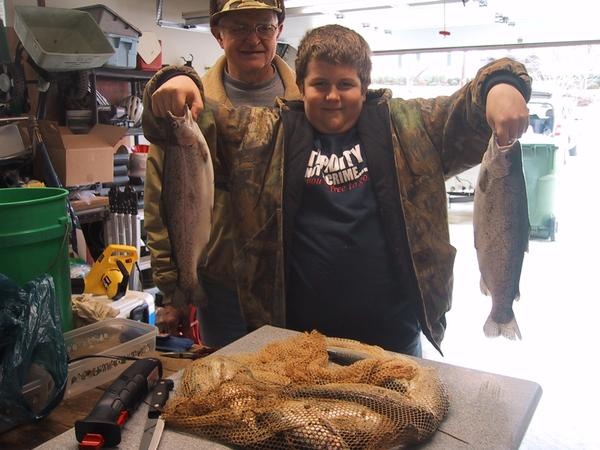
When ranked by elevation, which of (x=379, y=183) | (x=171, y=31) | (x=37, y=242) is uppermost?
(x=171, y=31)

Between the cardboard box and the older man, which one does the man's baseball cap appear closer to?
the older man

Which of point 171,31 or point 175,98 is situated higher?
point 171,31

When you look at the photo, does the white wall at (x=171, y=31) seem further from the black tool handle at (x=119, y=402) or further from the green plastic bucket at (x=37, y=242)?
the black tool handle at (x=119, y=402)

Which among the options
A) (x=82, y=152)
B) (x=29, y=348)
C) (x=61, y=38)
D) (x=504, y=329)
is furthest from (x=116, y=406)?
(x=61, y=38)

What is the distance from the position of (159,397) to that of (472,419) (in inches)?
25.5

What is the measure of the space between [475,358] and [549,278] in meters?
2.05

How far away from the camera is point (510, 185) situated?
124cm

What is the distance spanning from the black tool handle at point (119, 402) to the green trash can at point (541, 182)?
18.4 ft

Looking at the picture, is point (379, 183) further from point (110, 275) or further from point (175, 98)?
point (110, 275)

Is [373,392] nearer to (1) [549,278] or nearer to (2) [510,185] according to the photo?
(2) [510,185]

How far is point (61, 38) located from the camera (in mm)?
4230

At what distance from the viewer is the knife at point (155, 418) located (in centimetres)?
105

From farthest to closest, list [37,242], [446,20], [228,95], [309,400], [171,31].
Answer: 1. [446,20]
2. [171,31]
3. [228,95]
4. [37,242]
5. [309,400]

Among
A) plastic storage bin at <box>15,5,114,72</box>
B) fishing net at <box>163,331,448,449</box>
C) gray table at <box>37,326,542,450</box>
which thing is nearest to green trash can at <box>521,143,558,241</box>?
plastic storage bin at <box>15,5,114,72</box>
